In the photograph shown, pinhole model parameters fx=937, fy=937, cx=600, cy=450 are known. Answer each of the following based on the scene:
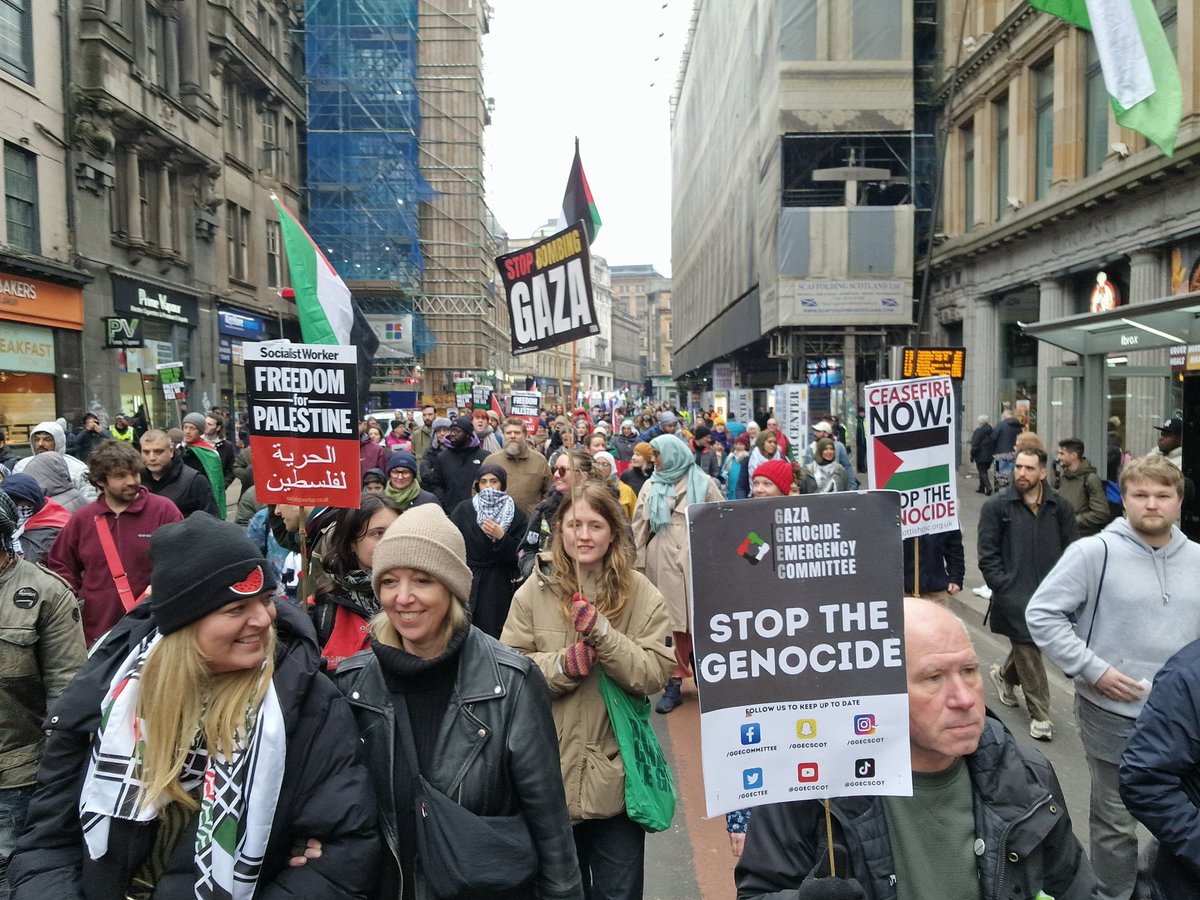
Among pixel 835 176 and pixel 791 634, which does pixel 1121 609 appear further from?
pixel 835 176

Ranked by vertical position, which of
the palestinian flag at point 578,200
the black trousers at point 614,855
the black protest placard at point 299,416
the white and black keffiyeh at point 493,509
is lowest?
the black trousers at point 614,855

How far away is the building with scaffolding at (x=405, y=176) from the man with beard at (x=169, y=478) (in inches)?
1407

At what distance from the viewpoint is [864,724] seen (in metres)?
2.30

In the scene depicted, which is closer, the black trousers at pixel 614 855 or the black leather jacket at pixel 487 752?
the black leather jacket at pixel 487 752

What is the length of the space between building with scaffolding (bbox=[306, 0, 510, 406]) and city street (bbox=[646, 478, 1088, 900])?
36.9 meters

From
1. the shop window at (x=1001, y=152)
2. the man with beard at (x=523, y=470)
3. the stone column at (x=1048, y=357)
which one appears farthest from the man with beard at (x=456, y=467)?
the shop window at (x=1001, y=152)

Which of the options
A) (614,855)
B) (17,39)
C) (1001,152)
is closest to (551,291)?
(614,855)

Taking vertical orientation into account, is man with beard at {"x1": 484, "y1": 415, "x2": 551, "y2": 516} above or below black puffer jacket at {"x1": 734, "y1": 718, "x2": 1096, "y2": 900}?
above

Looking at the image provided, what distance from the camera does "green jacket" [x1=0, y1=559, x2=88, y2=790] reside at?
3402 mm

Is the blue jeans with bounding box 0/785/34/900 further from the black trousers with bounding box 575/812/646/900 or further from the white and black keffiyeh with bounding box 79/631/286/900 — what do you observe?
the black trousers with bounding box 575/812/646/900

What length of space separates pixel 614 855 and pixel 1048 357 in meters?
20.0

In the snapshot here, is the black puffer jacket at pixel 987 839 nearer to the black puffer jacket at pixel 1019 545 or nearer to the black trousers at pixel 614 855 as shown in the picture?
the black trousers at pixel 614 855

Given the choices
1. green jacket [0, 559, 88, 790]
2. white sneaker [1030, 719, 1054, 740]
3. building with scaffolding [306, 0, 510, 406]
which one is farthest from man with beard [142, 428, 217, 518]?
building with scaffolding [306, 0, 510, 406]

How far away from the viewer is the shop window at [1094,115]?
18.7 metres
